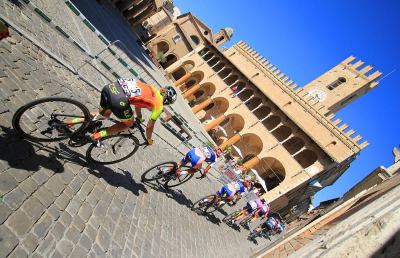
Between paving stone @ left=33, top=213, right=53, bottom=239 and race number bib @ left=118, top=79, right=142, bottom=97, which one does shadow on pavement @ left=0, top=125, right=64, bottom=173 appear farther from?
race number bib @ left=118, top=79, right=142, bottom=97

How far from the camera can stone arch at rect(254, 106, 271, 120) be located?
1393 inches

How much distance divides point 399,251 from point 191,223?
719cm

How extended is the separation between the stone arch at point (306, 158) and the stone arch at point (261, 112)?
590 centimetres

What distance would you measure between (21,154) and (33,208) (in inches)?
38.1

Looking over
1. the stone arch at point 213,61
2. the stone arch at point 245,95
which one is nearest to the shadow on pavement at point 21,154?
the stone arch at point 245,95

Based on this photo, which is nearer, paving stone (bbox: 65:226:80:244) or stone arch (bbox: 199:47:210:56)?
paving stone (bbox: 65:226:80:244)

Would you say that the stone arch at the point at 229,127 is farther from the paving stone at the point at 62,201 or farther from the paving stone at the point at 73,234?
the paving stone at the point at 73,234

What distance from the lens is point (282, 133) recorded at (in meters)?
33.8

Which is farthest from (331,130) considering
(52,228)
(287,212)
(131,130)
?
(52,228)

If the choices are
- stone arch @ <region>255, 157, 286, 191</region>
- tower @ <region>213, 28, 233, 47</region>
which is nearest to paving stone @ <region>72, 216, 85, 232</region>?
stone arch @ <region>255, 157, 286, 191</region>

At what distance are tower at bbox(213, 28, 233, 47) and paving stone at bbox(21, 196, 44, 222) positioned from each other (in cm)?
4436

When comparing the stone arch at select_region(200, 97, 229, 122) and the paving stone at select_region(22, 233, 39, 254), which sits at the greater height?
the stone arch at select_region(200, 97, 229, 122)

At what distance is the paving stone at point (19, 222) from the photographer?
3.91 meters

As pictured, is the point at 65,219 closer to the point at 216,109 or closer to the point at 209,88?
the point at 216,109
